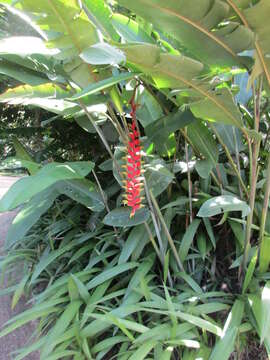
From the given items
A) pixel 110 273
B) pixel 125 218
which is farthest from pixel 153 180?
pixel 110 273

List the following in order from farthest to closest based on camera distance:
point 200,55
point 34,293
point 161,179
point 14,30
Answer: point 14,30 < point 34,293 < point 161,179 < point 200,55

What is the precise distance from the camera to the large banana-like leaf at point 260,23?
2.40 ft

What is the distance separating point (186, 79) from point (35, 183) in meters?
0.49

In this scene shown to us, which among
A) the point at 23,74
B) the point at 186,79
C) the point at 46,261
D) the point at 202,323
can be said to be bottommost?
the point at 202,323

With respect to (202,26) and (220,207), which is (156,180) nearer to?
(220,207)

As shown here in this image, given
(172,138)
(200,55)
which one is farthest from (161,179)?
(200,55)

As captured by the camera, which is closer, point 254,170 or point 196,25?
point 196,25

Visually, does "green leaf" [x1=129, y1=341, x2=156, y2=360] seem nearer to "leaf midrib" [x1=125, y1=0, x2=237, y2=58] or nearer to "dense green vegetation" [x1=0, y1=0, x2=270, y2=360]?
"dense green vegetation" [x1=0, y1=0, x2=270, y2=360]

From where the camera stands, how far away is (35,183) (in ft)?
2.81

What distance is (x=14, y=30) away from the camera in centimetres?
178

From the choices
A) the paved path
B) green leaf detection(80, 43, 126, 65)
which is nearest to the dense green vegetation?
green leaf detection(80, 43, 126, 65)

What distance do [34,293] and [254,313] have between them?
1.04 meters

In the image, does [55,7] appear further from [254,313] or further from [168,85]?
[254,313]

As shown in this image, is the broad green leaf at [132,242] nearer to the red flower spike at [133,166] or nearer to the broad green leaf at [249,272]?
the red flower spike at [133,166]
